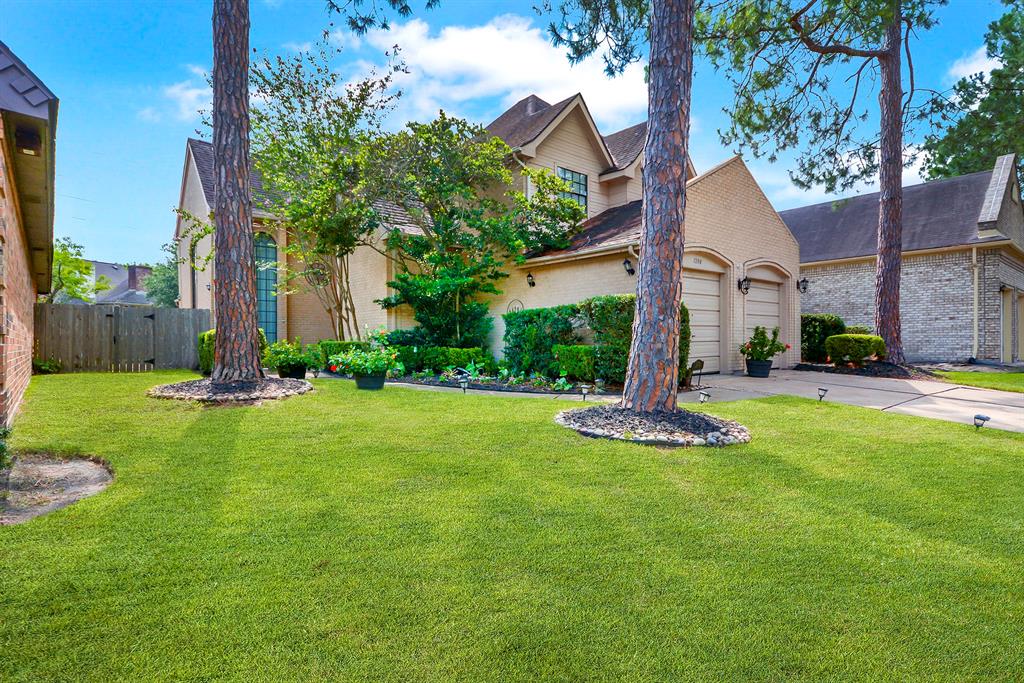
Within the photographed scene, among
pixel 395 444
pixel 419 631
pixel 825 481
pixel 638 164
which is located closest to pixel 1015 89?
pixel 638 164

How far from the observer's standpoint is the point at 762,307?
1217 centimetres

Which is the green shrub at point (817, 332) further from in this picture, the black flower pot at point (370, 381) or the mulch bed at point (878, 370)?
the black flower pot at point (370, 381)

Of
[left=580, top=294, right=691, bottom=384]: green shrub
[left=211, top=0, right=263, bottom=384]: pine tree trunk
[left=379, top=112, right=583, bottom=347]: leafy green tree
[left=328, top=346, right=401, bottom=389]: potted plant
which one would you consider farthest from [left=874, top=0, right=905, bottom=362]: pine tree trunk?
[left=211, top=0, right=263, bottom=384]: pine tree trunk

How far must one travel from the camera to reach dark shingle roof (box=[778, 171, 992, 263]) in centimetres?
1561

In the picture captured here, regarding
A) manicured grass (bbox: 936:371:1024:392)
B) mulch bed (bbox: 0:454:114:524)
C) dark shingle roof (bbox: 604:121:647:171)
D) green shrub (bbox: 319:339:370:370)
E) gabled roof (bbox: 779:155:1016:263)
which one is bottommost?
mulch bed (bbox: 0:454:114:524)

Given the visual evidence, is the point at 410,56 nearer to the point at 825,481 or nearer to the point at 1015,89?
the point at 825,481

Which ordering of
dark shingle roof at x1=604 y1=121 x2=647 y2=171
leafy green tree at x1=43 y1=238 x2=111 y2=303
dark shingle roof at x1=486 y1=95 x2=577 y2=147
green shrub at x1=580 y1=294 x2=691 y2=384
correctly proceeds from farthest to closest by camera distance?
leafy green tree at x1=43 y1=238 x2=111 y2=303 → dark shingle roof at x1=604 y1=121 x2=647 y2=171 → dark shingle roof at x1=486 y1=95 x2=577 y2=147 → green shrub at x1=580 y1=294 x2=691 y2=384

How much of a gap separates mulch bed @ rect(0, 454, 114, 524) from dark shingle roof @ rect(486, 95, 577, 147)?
38.7 ft

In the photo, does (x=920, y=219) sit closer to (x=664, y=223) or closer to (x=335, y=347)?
(x=664, y=223)

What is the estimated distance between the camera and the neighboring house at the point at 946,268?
1459cm

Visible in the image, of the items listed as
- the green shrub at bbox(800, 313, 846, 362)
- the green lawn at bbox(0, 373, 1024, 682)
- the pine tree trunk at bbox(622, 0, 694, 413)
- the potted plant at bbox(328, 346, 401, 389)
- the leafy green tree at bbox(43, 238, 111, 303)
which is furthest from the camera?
the leafy green tree at bbox(43, 238, 111, 303)

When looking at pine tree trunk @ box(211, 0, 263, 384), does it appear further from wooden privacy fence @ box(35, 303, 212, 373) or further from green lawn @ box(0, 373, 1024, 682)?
wooden privacy fence @ box(35, 303, 212, 373)

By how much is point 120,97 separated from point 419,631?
13659 millimetres

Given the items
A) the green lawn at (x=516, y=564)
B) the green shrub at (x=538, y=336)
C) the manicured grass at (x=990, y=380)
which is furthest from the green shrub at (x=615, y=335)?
the manicured grass at (x=990, y=380)
